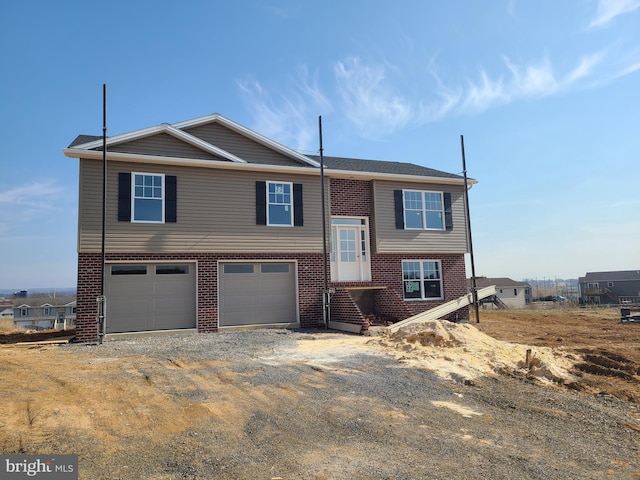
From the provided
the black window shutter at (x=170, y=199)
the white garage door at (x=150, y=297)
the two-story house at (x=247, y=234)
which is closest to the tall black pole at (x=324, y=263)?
the two-story house at (x=247, y=234)

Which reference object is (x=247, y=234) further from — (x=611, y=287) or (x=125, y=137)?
(x=611, y=287)

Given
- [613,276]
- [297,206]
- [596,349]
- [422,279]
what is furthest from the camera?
[613,276]

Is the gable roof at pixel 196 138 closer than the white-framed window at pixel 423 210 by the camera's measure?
Yes

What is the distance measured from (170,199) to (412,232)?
9.51 metres

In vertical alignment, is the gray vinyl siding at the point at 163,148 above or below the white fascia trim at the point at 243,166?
above

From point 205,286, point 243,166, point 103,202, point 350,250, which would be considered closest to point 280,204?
point 243,166

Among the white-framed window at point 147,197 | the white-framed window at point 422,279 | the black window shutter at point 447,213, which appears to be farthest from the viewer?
the black window shutter at point 447,213

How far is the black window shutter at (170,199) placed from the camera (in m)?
14.7

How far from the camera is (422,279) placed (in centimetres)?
1869

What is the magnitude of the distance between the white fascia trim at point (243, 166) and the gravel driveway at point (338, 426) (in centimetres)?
686

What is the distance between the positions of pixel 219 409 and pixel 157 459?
1.75 metres

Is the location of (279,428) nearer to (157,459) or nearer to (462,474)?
(157,459)

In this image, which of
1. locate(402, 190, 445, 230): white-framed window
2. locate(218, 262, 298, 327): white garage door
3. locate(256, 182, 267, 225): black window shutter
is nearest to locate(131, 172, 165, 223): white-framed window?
locate(218, 262, 298, 327): white garage door

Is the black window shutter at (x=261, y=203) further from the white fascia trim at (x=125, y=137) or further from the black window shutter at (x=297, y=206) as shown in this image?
the white fascia trim at (x=125, y=137)
